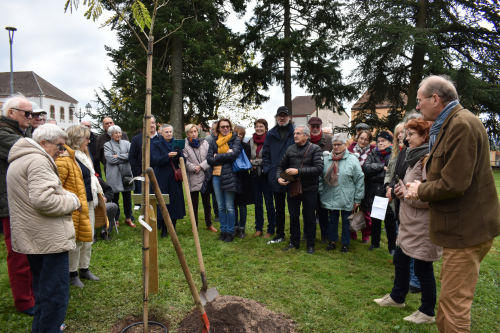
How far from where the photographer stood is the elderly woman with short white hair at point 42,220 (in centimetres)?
258

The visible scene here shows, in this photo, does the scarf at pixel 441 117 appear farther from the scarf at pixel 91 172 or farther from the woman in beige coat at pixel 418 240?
the scarf at pixel 91 172

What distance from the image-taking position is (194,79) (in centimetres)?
1633

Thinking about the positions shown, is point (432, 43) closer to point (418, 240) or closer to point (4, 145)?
point (418, 240)

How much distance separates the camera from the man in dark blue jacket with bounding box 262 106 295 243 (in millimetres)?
6129

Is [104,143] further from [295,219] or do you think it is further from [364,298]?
[364,298]

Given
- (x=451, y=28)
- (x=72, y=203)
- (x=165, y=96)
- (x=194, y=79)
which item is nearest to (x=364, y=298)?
(x=72, y=203)

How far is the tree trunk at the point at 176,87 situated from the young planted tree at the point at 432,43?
29.5 feet

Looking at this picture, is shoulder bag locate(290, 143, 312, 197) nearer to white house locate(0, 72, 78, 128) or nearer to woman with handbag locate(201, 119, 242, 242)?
woman with handbag locate(201, 119, 242, 242)

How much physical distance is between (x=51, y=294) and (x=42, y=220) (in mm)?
604

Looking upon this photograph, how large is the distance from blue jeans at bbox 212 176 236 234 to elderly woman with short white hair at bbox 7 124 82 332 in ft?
11.9

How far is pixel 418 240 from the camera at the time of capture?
331cm

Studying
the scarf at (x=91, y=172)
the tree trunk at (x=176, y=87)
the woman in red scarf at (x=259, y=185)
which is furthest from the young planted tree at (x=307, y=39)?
the scarf at (x=91, y=172)

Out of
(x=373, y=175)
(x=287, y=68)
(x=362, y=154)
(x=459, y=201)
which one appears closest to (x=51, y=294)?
(x=459, y=201)

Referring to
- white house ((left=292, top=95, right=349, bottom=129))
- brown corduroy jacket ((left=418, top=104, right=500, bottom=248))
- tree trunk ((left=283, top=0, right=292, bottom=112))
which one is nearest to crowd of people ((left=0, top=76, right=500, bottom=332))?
brown corduroy jacket ((left=418, top=104, right=500, bottom=248))
